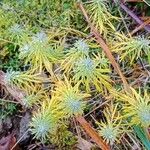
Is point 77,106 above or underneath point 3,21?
underneath

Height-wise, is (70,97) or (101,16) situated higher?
(101,16)

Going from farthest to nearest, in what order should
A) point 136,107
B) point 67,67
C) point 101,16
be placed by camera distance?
point 101,16
point 67,67
point 136,107

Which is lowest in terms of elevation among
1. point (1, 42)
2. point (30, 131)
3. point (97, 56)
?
point (30, 131)

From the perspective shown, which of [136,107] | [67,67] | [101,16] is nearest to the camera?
[136,107]

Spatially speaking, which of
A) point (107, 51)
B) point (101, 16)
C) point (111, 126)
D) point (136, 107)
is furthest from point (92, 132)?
point (101, 16)

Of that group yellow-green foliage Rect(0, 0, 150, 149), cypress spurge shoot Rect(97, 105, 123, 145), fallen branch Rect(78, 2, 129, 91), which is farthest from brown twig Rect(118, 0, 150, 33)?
cypress spurge shoot Rect(97, 105, 123, 145)

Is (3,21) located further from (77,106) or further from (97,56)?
(77,106)

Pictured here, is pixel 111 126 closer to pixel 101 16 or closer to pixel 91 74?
pixel 91 74

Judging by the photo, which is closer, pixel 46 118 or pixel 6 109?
pixel 46 118

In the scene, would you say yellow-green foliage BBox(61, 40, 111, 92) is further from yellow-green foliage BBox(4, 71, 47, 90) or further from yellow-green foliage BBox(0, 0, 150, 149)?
yellow-green foliage BBox(4, 71, 47, 90)

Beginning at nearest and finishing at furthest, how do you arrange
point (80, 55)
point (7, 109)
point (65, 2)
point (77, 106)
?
point (77, 106) < point (80, 55) < point (7, 109) < point (65, 2)

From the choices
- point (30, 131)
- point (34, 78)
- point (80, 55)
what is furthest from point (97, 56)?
point (30, 131)
